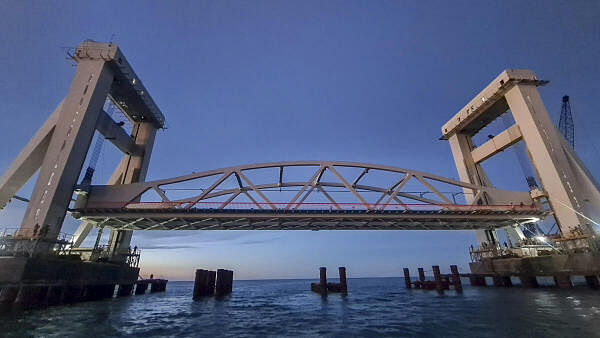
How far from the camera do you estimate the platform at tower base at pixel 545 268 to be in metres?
26.5

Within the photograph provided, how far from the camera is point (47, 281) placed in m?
20.6

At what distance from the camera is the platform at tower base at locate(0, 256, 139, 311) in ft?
61.1

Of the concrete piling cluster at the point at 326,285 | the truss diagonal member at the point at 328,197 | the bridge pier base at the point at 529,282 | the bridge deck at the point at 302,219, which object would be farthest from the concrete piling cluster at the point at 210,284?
the bridge pier base at the point at 529,282

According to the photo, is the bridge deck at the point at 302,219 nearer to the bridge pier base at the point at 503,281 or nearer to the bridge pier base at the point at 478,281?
the bridge pier base at the point at 503,281

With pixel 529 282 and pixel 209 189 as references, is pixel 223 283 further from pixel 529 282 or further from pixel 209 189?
pixel 529 282

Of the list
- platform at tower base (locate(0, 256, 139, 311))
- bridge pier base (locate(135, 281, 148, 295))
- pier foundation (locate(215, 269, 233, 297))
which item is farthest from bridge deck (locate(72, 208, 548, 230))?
bridge pier base (locate(135, 281, 148, 295))

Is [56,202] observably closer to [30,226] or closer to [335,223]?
[30,226]

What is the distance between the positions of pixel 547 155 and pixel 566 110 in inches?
1305

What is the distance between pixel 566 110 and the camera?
180ft

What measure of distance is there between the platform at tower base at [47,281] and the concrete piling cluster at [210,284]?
31.9 ft

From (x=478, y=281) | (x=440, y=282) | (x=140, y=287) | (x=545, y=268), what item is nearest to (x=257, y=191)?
(x=440, y=282)

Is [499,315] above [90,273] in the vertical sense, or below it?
below

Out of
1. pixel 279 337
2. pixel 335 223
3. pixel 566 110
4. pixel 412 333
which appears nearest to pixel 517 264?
pixel 335 223

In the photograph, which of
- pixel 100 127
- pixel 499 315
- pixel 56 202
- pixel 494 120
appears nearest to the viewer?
pixel 499 315
